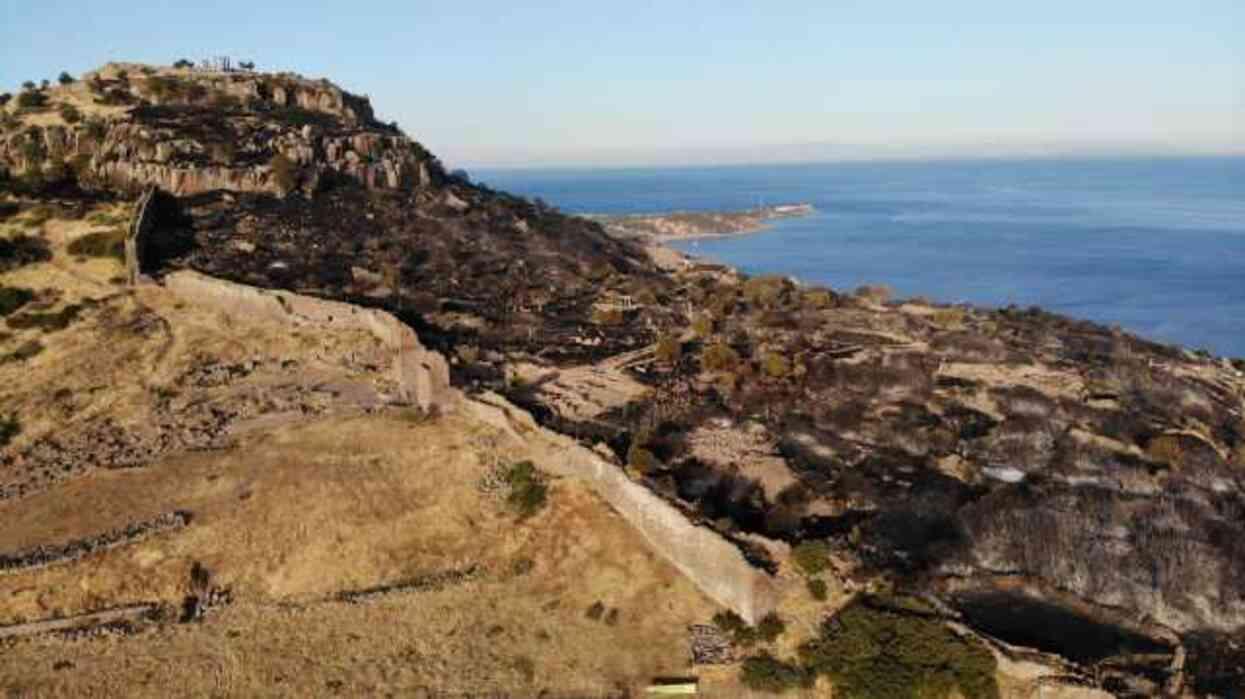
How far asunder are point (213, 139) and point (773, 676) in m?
57.0

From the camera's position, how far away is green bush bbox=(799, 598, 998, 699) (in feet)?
67.4

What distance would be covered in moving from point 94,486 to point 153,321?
45.7ft

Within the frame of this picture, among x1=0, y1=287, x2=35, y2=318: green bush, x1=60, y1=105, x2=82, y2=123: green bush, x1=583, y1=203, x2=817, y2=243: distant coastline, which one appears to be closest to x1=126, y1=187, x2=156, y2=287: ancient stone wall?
x1=0, y1=287, x2=35, y2=318: green bush

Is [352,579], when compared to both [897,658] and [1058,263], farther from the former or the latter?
[1058,263]

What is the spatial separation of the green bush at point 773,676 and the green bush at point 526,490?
8.54m

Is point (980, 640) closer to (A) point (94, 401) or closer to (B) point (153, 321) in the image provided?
(A) point (94, 401)

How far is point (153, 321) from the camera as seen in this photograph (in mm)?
41219

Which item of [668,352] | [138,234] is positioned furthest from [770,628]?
[138,234]

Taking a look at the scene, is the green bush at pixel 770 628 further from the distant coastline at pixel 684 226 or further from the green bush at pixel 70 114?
the distant coastline at pixel 684 226

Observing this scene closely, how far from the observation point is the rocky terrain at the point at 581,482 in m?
22.9

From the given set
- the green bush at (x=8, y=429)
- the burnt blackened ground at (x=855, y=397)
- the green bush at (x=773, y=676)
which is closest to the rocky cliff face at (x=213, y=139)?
the burnt blackened ground at (x=855, y=397)

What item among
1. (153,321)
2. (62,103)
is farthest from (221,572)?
(62,103)

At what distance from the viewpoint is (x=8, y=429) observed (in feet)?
107

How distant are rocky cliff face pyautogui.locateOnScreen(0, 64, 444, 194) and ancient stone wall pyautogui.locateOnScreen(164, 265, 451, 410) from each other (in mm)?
18208
